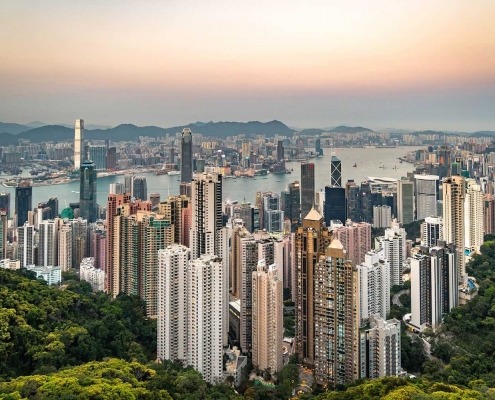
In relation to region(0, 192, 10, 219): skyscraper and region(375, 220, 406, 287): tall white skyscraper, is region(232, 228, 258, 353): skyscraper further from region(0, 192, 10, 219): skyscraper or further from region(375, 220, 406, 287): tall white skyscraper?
region(0, 192, 10, 219): skyscraper

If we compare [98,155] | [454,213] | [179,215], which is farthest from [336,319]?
[98,155]

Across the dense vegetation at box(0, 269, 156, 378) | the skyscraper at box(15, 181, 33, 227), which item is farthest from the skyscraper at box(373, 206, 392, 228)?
the skyscraper at box(15, 181, 33, 227)

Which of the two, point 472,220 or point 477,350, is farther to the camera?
point 472,220

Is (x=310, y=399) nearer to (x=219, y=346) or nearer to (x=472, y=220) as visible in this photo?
(x=219, y=346)

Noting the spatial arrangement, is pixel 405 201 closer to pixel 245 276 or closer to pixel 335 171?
pixel 335 171

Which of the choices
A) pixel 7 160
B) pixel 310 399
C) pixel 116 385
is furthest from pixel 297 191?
pixel 116 385
